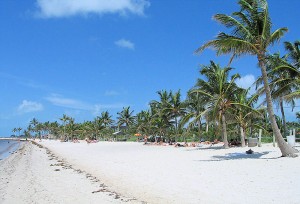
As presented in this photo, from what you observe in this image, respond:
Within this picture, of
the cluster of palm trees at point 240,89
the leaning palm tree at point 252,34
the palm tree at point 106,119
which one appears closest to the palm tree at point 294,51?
the cluster of palm trees at point 240,89

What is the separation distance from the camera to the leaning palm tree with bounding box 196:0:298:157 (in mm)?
14594

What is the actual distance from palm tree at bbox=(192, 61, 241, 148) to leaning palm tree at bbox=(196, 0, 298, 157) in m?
7.98

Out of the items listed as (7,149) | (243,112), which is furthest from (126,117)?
(243,112)

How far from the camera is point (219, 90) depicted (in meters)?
23.5

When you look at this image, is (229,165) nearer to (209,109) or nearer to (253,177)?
(253,177)

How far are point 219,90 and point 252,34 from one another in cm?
896

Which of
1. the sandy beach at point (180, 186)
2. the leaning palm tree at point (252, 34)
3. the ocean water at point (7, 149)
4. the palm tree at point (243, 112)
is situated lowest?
the sandy beach at point (180, 186)

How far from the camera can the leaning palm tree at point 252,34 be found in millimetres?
14594

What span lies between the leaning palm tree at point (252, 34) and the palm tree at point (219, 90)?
798cm

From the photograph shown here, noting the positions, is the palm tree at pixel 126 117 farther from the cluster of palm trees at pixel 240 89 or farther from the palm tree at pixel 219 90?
the palm tree at pixel 219 90

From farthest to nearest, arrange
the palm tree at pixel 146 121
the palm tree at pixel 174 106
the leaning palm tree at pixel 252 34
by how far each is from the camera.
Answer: the palm tree at pixel 146 121 → the palm tree at pixel 174 106 → the leaning palm tree at pixel 252 34

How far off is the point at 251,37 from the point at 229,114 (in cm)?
1117

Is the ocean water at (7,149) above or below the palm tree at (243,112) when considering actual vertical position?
below

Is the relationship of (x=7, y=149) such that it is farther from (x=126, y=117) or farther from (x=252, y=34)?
(x=252, y=34)
